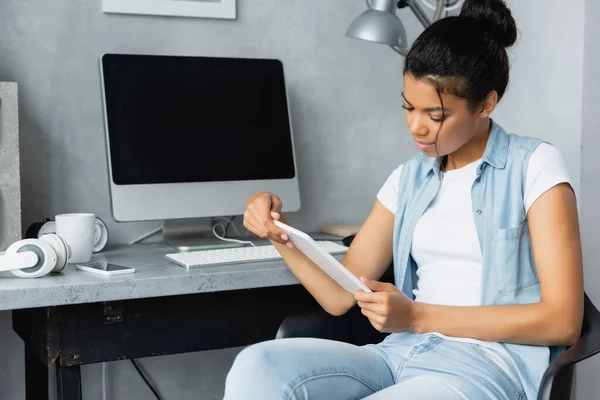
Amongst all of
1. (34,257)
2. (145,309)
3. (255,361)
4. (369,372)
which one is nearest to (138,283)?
(145,309)

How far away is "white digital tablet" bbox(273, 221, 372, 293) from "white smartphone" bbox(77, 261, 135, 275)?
13.6 inches

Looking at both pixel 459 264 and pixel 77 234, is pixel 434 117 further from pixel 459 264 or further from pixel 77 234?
pixel 77 234

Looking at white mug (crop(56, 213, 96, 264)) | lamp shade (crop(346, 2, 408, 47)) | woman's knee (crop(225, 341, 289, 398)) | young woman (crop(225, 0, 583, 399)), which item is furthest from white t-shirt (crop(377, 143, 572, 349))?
white mug (crop(56, 213, 96, 264))

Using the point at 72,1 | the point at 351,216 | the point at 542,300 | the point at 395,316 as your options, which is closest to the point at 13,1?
the point at 72,1

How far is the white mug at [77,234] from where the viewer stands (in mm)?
1698

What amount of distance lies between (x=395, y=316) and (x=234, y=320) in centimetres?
47

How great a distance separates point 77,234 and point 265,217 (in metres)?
0.47

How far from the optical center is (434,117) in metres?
1.42

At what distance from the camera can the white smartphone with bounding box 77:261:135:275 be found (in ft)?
5.10

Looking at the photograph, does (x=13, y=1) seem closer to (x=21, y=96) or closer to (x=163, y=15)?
(x=21, y=96)

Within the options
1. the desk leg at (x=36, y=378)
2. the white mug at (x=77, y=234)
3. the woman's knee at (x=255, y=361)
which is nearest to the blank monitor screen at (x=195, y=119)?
the white mug at (x=77, y=234)

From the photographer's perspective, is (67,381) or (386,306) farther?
(67,381)

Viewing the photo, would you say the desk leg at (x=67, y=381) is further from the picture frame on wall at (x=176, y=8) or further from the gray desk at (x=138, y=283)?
the picture frame on wall at (x=176, y=8)

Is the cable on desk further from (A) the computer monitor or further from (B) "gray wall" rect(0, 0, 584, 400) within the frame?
(A) the computer monitor
